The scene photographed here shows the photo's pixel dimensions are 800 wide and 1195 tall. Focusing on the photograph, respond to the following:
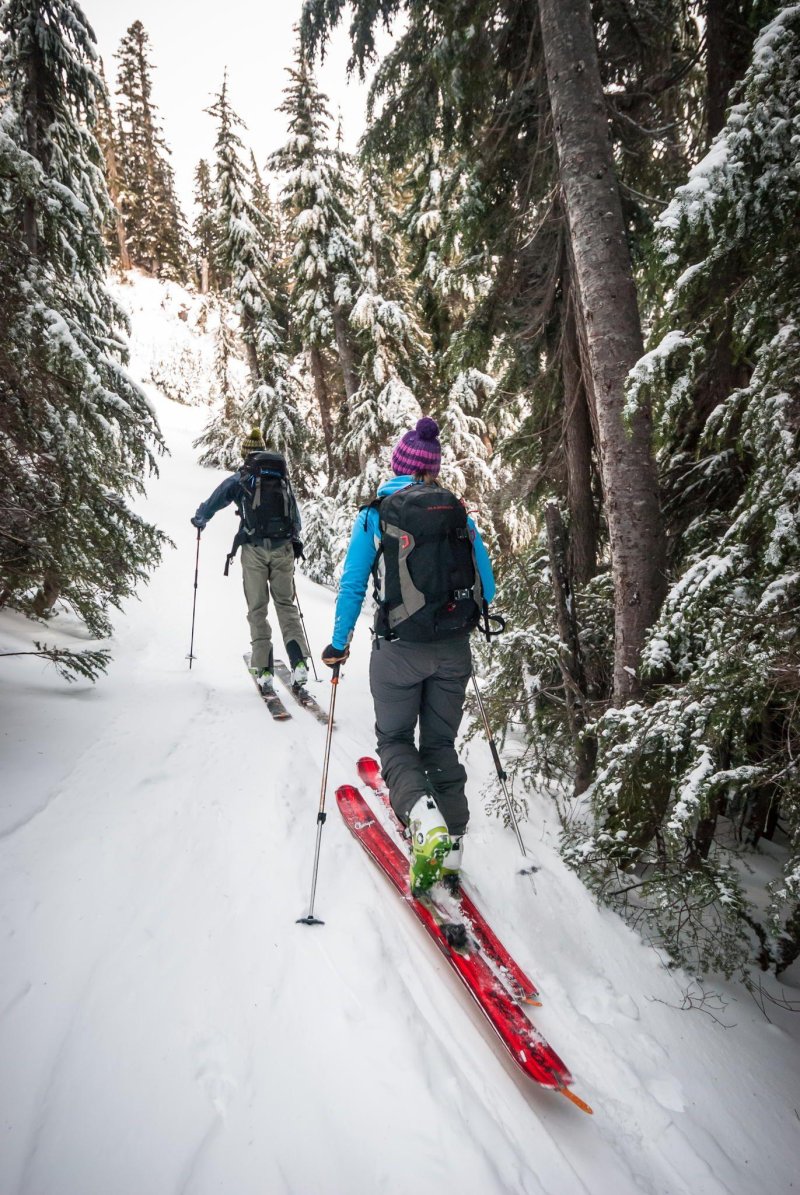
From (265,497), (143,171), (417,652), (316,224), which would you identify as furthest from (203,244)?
(417,652)

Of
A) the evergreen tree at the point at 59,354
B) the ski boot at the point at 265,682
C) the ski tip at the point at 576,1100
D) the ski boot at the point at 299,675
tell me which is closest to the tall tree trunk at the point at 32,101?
the evergreen tree at the point at 59,354

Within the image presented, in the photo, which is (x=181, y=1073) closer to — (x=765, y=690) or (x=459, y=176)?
(x=765, y=690)

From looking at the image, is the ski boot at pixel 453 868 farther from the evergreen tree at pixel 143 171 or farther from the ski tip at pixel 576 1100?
the evergreen tree at pixel 143 171

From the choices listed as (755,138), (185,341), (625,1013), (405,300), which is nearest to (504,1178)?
(625,1013)

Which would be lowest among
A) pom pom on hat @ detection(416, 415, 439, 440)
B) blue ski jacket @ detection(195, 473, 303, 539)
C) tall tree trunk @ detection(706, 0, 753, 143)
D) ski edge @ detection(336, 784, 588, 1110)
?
ski edge @ detection(336, 784, 588, 1110)

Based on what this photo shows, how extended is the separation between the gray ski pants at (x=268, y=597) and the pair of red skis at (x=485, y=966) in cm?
324

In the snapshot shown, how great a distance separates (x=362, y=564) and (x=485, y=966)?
235cm

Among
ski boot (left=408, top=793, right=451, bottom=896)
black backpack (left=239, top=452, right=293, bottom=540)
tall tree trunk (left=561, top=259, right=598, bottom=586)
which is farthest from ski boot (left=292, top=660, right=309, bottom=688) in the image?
ski boot (left=408, top=793, right=451, bottom=896)

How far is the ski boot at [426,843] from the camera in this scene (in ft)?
9.95

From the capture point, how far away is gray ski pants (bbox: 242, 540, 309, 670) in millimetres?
6598

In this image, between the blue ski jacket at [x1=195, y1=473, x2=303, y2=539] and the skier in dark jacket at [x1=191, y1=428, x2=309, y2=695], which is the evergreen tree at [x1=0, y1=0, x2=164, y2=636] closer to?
the blue ski jacket at [x1=195, y1=473, x2=303, y2=539]

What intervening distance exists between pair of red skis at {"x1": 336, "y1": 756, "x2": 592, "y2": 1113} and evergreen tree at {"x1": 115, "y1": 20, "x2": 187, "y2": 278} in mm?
50996

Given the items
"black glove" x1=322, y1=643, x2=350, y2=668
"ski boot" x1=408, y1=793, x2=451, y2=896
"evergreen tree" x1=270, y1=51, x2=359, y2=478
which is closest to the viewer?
"ski boot" x1=408, y1=793, x2=451, y2=896

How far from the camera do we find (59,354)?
18.9 feet
